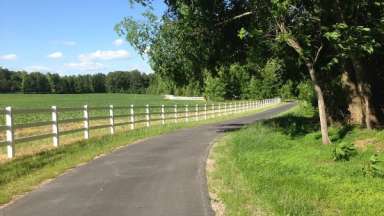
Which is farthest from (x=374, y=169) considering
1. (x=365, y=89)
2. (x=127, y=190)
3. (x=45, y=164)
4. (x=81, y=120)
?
(x=81, y=120)

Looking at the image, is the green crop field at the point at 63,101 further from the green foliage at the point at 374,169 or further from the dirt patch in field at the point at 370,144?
the green foliage at the point at 374,169

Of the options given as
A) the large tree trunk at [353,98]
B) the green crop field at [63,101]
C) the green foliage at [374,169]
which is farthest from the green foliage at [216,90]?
the green foliage at [374,169]

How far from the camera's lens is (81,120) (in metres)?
19.2

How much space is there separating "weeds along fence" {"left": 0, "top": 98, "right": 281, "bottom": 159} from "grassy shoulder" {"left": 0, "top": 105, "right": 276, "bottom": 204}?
635 mm

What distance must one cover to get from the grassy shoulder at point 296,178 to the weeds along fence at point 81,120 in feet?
16.7

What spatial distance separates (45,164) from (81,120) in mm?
6148

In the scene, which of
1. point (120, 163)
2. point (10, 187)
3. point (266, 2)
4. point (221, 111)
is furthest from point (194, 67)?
point (221, 111)

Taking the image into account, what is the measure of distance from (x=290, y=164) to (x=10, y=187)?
568 cm

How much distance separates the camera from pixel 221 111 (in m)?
46.6

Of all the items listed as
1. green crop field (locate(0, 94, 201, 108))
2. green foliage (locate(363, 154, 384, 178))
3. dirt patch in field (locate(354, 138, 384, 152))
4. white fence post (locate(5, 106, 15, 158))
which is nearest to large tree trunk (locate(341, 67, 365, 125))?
dirt patch in field (locate(354, 138, 384, 152))

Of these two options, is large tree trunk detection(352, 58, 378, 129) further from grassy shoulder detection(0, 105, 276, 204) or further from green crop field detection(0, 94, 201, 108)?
green crop field detection(0, 94, 201, 108)

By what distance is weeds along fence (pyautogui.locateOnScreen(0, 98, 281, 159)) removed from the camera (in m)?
14.9

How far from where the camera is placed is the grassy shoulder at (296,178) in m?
8.03

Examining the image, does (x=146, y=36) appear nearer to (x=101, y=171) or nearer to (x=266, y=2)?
(x=266, y=2)
